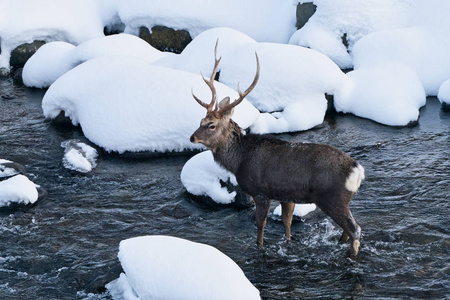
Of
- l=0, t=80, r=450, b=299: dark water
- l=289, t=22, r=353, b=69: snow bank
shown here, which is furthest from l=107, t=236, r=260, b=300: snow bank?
l=289, t=22, r=353, b=69: snow bank

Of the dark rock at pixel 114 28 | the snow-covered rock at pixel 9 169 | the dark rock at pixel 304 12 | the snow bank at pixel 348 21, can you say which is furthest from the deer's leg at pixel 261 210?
the dark rock at pixel 114 28

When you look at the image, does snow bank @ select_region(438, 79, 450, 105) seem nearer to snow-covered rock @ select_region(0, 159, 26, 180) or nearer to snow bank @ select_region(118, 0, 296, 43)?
snow bank @ select_region(118, 0, 296, 43)

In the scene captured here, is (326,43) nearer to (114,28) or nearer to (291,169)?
(114,28)

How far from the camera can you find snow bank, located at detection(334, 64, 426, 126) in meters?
13.6

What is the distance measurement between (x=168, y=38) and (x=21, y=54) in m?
4.39

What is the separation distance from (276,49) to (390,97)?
2.76m

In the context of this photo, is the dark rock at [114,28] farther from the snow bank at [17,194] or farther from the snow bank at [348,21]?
the snow bank at [17,194]

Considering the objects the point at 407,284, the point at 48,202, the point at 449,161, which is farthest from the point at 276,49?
the point at 407,284

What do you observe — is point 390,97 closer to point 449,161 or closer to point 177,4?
Answer: point 449,161

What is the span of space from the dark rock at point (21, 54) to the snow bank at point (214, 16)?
3.01 m

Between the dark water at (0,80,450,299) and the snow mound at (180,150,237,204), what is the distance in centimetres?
22

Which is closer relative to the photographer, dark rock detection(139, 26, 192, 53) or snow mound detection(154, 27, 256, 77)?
snow mound detection(154, 27, 256, 77)

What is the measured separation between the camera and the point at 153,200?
1005cm

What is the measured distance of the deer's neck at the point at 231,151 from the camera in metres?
8.48
